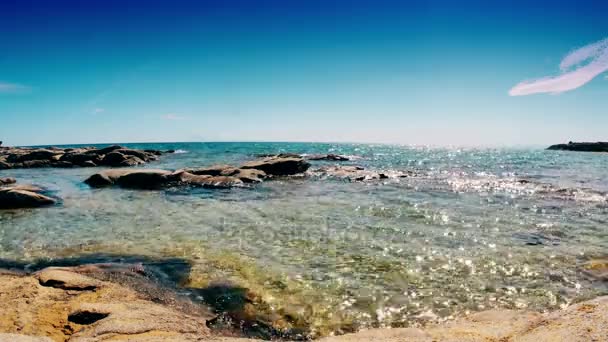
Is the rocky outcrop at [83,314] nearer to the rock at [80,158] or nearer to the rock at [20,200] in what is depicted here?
the rock at [20,200]

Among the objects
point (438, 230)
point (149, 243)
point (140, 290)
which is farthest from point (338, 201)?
point (140, 290)

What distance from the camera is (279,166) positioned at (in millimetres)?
41875

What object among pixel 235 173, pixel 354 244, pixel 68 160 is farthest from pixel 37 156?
pixel 354 244

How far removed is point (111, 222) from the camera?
18219 mm

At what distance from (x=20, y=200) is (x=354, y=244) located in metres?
20.8

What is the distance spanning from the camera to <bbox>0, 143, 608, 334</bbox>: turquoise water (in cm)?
954

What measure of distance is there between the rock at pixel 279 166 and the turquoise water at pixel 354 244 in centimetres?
1412

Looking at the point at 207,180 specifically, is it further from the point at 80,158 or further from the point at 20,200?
the point at 80,158

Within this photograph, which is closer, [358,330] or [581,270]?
[358,330]

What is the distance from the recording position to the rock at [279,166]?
134ft

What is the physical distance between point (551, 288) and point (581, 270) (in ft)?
7.24

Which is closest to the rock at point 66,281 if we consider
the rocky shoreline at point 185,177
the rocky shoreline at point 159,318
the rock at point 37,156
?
the rocky shoreline at point 159,318

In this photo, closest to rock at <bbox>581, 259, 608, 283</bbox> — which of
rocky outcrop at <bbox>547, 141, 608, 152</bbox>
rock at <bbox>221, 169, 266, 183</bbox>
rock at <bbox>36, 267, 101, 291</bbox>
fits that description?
rock at <bbox>36, 267, 101, 291</bbox>

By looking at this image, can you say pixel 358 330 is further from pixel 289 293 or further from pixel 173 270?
pixel 173 270
